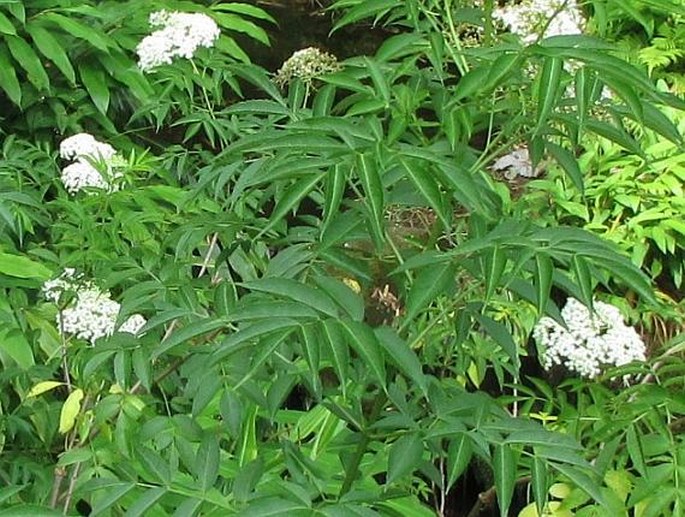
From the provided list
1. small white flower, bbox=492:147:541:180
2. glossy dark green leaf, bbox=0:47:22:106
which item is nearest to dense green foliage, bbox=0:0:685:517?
glossy dark green leaf, bbox=0:47:22:106

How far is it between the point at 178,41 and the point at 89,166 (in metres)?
0.29

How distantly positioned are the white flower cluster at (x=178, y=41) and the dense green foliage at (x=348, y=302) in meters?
0.05

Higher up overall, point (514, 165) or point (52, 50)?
point (52, 50)

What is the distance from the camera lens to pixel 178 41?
1.95 m

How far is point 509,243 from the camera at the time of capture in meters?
1.00

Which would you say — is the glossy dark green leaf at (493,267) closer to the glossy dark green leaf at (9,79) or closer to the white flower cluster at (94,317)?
the white flower cluster at (94,317)

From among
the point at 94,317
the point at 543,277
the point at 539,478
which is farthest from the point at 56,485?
the point at 543,277

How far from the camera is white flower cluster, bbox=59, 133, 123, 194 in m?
1.96

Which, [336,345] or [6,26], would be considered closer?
[336,345]

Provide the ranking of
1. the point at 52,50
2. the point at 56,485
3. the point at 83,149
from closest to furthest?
the point at 56,485, the point at 83,149, the point at 52,50

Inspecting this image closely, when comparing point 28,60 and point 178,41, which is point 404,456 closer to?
point 178,41

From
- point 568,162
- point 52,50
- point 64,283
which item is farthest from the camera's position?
point 52,50

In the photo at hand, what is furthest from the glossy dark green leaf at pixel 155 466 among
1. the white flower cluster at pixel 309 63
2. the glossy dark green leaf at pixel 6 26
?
the glossy dark green leaf at pixel 6 26

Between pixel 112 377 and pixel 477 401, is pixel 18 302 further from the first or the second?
pixel 477 401
